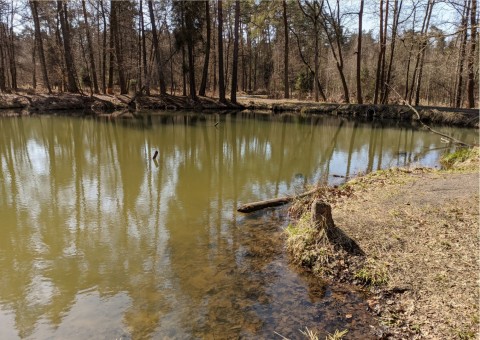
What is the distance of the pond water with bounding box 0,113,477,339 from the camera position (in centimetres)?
422

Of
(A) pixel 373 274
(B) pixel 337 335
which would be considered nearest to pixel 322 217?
(A) pixel 373 274

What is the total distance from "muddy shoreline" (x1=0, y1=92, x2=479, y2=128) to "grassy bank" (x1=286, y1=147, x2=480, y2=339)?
17.1m

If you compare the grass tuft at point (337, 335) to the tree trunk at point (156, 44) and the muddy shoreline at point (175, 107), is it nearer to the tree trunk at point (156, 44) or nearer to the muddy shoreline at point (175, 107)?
the muddy shoreline at point (175, 107)

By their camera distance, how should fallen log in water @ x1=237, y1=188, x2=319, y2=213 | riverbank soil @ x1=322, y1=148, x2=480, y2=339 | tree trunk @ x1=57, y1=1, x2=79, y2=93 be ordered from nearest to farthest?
1. riverbank soil @ x1=322, y1=148, x2=480, y2=339
2. fallen log in water @ x1=237, y1=188, x2=319, y2=213
3. tree trunk @ x1=57, y1=1, x2=79, y2=93

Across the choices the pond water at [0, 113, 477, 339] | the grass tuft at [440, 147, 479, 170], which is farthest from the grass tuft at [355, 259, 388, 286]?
the grass tuft at [440, 147, 479, 170]

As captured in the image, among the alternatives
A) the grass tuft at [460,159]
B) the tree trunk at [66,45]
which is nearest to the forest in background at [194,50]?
the tree trunk at [66,45]

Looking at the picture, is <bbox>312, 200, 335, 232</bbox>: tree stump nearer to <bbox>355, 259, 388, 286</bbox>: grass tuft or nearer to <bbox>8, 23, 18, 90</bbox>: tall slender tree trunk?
<bbox>355, 259, 388, 286</bbox>: grass tuft

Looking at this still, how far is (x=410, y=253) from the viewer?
5074 mm

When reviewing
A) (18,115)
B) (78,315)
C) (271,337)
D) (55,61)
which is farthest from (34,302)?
(55,61)

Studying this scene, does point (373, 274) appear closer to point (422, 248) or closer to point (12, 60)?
point (422, 248)

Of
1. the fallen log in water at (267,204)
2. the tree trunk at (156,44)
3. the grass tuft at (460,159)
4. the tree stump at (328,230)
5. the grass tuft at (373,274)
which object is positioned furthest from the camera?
the tree trunk at (156,44)

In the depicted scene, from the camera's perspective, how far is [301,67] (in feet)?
131

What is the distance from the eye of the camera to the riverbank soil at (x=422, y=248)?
3.87 meters

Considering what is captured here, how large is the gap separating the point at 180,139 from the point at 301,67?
2690 centimetres
